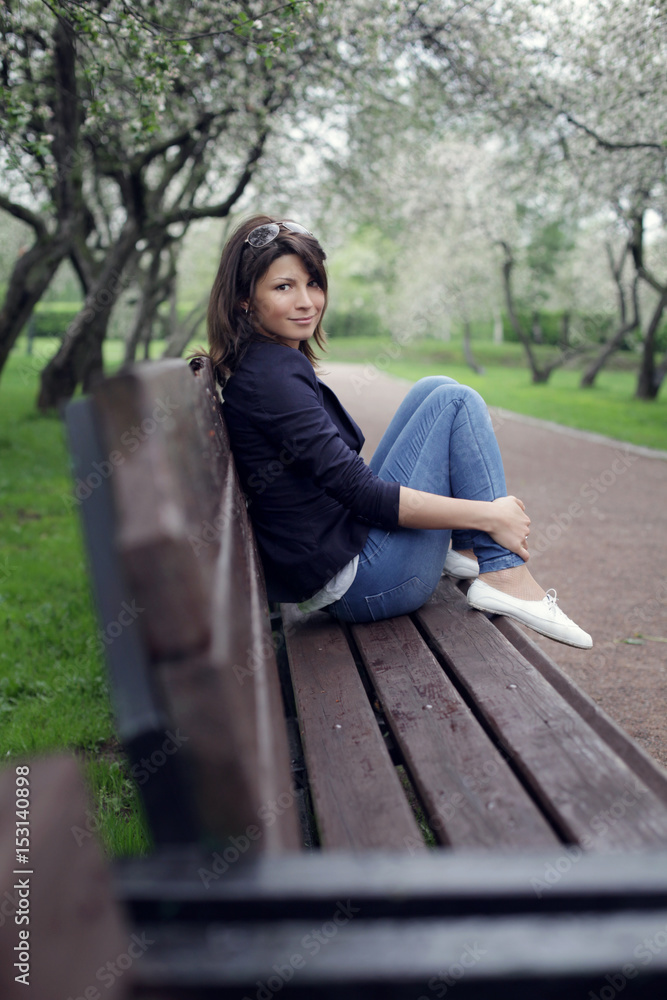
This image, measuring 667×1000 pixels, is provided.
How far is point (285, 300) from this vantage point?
8.42 ft

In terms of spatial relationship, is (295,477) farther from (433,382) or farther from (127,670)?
(127,670)

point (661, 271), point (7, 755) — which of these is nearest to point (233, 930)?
point (7, 755)

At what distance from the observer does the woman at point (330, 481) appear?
2371mm

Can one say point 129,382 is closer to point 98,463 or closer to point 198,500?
point 98,463

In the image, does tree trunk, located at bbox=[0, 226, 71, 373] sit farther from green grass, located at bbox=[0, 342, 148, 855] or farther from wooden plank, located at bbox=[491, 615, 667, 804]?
wooden plank, located at bbox=[491, 615, 667, 804]

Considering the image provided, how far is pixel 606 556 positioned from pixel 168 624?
16.5 feet

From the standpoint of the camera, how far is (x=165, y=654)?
3.32ft

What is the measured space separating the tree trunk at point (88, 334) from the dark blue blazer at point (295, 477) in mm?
8949

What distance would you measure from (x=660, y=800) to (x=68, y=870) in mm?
1119

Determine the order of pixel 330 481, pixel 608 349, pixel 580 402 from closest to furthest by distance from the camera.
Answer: pixel 330 481 → pixel 580 402 → pixel 608 349

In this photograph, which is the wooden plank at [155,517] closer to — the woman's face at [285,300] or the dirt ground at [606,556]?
the woman's face at [285,300]

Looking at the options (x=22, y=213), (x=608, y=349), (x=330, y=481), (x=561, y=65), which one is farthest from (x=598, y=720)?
(x=608, y=349)

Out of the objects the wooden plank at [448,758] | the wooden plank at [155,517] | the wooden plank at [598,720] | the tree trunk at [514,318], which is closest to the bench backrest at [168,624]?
the wooden plank at [155,517]

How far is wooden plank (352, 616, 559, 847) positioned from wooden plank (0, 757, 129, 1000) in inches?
26.4
